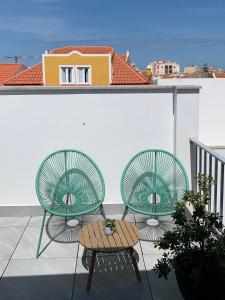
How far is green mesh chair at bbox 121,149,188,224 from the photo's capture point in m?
3.21

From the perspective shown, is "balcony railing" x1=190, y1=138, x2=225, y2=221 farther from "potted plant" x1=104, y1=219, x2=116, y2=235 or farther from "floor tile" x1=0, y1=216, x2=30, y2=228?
"floor tile" x1=0, y1=216, x2=30, y2=228

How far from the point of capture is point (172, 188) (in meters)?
3.29

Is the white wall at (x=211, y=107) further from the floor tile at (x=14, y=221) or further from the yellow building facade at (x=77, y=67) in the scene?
the yellow building facade at (x=77, y=67)

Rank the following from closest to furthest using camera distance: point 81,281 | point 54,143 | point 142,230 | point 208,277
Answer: point 208,277 < point 81,281 < point 142,230 < point 54,143

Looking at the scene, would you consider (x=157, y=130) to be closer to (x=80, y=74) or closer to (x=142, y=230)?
(x=142, y=230)

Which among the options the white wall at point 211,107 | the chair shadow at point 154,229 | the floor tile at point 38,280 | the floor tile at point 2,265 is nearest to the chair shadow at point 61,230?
the floor tile at point 38,280

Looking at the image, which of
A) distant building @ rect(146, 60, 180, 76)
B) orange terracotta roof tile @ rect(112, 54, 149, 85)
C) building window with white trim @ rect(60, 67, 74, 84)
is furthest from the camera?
distant building @ rect(146, 60, 180, 76)

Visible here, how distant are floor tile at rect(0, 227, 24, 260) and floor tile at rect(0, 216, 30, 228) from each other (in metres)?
0.09

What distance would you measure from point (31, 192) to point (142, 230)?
1.21 m

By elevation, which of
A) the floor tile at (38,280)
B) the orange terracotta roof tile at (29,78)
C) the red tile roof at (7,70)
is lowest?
the floor tile at (38,280)

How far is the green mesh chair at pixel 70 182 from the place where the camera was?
3.12 meters

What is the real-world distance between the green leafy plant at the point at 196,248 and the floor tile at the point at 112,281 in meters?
0.40

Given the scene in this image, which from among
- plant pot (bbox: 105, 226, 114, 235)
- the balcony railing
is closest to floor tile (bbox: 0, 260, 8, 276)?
plant pot (bbox: 105, 226, 114, 235)

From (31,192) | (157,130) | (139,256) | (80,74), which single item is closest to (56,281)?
(139,256)
